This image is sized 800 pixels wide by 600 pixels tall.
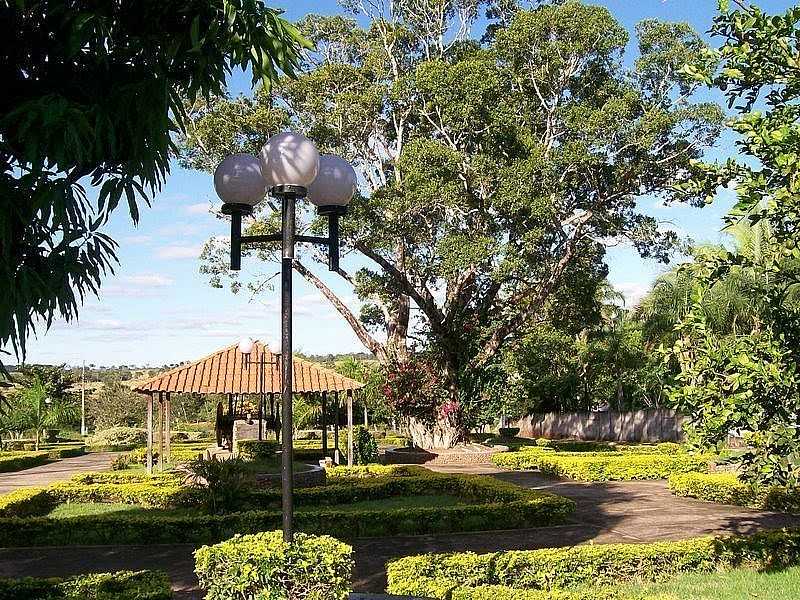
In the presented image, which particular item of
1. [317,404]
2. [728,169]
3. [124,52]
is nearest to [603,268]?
[317,404]

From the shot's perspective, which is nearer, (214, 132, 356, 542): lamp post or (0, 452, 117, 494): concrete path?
(214, 132, 356, 542): lamp post

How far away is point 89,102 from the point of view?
4320mm

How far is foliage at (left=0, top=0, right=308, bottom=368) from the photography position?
157 inches

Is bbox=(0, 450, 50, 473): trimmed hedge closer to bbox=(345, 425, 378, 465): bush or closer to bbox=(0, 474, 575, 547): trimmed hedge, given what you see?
bbox=(345, 425, 378, 465): bush

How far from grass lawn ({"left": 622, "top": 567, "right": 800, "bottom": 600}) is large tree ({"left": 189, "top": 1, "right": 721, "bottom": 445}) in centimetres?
1117

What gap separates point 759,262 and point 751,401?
0.97 meters

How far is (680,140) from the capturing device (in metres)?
18.8

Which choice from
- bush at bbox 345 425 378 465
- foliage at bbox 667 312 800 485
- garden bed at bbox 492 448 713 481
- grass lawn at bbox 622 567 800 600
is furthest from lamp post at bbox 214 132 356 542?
bush at bbox 345 425 378 465

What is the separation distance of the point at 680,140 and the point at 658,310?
37.4 ft

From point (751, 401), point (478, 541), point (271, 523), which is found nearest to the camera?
point (751, 401)

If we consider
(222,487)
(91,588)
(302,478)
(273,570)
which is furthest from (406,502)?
(273,570)

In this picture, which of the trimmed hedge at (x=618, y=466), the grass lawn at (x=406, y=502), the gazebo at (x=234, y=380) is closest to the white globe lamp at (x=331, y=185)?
the grass lawn at (x=406, y=502)

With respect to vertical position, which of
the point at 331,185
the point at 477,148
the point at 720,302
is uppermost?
the point at 477,148

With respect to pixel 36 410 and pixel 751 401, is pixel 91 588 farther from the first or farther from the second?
pixel 36 410
